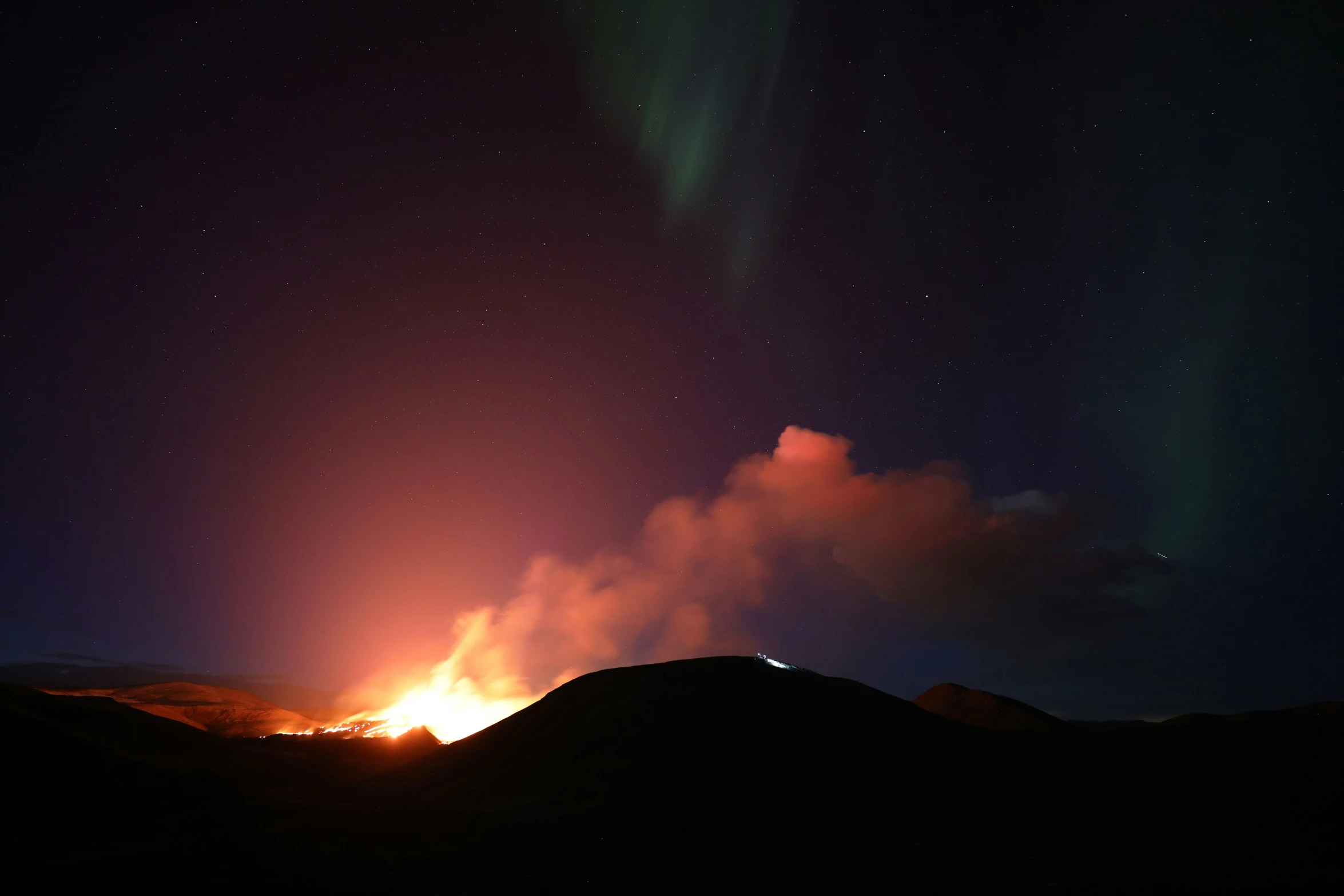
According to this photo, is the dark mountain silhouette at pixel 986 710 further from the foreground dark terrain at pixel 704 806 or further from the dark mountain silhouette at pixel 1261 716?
the foreground dark terrain at pixel 704 806

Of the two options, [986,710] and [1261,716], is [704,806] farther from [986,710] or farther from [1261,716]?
[1261,716]

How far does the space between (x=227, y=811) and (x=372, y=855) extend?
39.7 feet

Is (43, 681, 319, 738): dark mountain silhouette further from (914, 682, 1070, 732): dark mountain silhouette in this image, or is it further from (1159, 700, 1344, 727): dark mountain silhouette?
(1159, 700, 1344, 727): dark mountain silhouette

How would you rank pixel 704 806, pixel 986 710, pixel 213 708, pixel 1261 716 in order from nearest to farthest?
pixel 704 806, pixel 1261 716, pixel 986 710, pixel 213 708

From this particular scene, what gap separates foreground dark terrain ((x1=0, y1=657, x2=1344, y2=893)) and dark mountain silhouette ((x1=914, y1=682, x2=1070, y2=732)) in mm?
45771

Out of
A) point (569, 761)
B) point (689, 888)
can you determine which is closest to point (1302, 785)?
point (689, 888)

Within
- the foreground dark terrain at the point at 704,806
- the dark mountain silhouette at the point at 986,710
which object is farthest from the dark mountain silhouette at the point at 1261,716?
the foreground dark terrain at the point at 704,806

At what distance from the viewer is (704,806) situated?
152 feet

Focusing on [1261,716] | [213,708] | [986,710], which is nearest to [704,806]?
[986,710]

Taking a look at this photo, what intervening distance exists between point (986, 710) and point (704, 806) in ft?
282

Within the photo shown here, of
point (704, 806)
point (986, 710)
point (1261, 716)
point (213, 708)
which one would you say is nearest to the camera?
point (704, 806)

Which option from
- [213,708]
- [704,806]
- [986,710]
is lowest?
[704,806]

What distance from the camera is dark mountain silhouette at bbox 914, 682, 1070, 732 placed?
350ft

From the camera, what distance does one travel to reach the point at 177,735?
2547 inches
